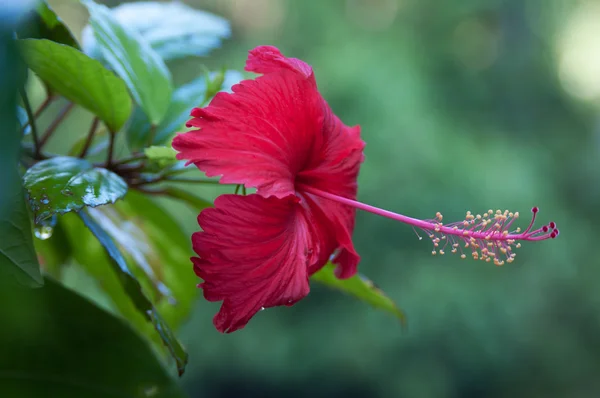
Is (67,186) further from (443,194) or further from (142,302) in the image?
(443,194)

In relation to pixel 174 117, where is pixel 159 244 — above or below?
below

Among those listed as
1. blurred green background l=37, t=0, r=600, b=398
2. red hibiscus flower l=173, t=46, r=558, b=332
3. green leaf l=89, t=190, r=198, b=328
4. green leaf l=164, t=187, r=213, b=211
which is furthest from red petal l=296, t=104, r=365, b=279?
blurred green background l=37, t=0, r=600, b=398

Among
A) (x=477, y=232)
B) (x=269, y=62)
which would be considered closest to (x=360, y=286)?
(x=477, y=232)

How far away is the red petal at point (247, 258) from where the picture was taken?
34 centimetres

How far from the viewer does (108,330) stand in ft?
1.57

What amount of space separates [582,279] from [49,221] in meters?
3.62

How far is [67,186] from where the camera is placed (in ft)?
1.19

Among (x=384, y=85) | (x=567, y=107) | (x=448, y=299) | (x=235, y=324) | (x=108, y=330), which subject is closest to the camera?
(x=235, y=324)

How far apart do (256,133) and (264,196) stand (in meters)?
0.04

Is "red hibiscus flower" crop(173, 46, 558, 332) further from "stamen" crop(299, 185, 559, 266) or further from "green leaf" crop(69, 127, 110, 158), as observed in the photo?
"green leaf" crop(69, 127, 110, 158)

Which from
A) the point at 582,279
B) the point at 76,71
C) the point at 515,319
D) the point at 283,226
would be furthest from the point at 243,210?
the point at 582,279

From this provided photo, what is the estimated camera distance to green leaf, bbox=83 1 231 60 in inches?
23.7

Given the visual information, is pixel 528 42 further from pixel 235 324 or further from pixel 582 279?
pixel 235 324

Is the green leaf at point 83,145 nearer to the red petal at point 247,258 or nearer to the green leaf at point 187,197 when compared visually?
the green leaf at point 187,197
